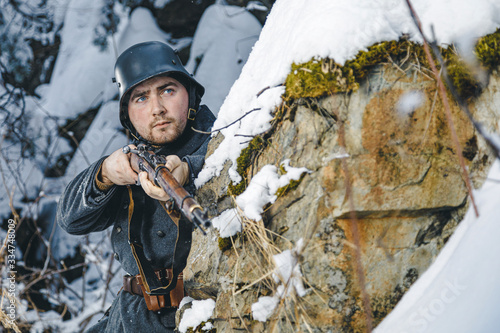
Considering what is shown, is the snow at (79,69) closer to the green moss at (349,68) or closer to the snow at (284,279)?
the green moss at (349,68)

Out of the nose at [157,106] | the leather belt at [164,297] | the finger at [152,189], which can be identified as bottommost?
the leather belt at [164,297]

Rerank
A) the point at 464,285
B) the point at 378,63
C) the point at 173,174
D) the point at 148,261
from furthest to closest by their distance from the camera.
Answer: the point at 148,261 < the point at 173,174 < the point at 378,63 < the point at 464,285

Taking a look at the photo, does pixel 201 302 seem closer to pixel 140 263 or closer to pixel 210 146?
pixel 140 263

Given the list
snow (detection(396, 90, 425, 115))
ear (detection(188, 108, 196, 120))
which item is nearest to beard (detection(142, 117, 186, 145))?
ear (detection(188, 108, 196, 120))

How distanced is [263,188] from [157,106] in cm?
145

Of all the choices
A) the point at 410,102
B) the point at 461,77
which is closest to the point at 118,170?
the point at 410,102

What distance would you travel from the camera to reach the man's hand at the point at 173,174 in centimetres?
208

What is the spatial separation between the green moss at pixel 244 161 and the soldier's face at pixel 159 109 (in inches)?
43.3

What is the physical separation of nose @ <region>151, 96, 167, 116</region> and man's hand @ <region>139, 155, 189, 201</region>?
0.72 meters

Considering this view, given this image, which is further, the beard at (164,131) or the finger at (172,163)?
the beard at (164,131)

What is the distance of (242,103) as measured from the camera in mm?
2076

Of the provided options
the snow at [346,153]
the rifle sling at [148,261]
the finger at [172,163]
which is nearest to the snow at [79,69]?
the rifle sling at [148,261]

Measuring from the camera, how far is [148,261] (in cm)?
258

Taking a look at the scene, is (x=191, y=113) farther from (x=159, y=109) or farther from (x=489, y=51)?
(x=489, y=51)
